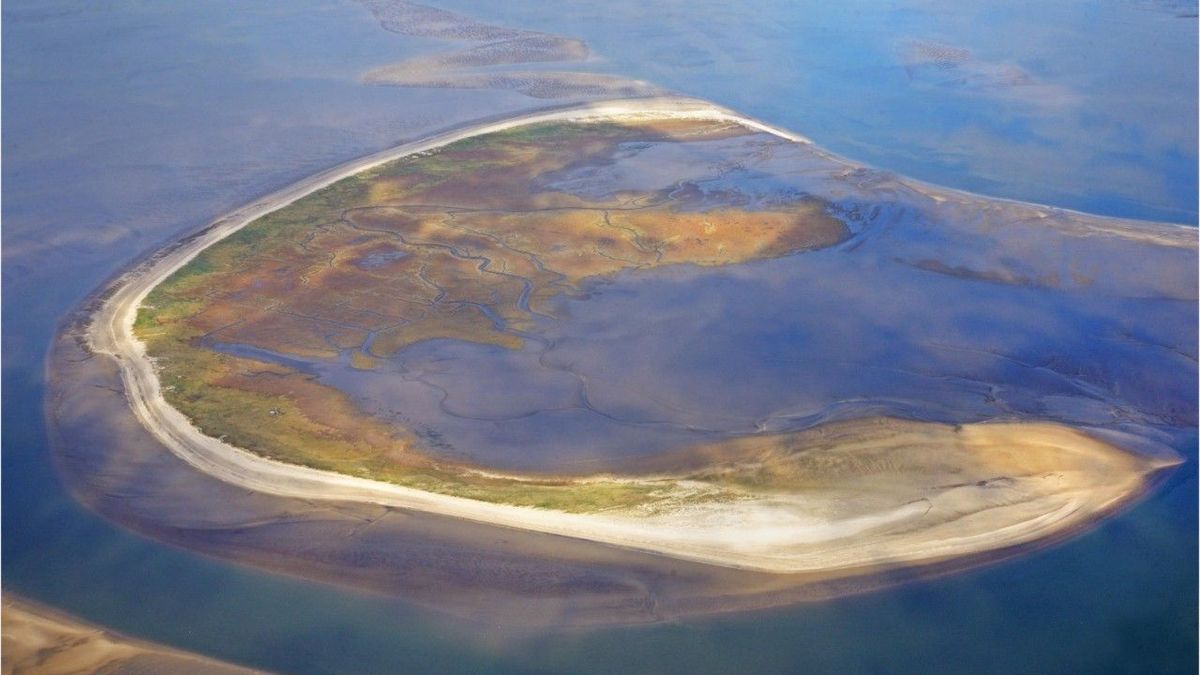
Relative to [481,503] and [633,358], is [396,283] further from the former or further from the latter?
[481,503]

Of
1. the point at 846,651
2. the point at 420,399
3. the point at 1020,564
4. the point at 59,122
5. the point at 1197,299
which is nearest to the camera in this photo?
the point at 846,651

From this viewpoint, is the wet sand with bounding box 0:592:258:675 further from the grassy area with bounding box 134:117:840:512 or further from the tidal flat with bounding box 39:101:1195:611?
the grassy area with bounding box 134:117:840:512

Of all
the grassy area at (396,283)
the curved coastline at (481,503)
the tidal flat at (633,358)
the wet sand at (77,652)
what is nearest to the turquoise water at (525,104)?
the wet sand at (77,652)

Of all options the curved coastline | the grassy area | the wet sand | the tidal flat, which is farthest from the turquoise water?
the grassy area

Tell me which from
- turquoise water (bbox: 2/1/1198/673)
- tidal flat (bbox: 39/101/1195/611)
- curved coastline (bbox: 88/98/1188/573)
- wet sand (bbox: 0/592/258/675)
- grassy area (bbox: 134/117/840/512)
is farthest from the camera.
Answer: grassy area (bbox: 134/117/840/512)

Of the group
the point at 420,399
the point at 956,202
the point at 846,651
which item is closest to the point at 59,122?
the point at 420,399

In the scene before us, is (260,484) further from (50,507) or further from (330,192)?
(330,192)
